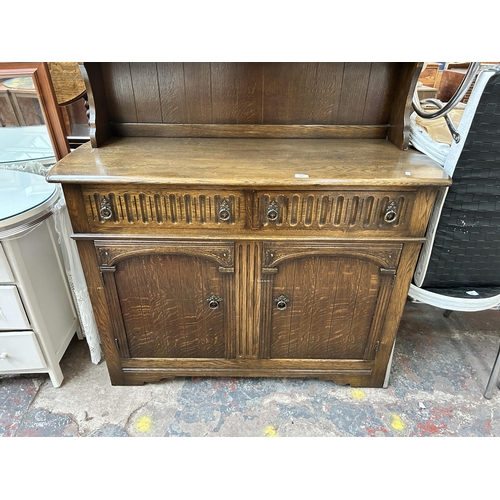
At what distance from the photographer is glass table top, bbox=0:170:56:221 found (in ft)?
3.79

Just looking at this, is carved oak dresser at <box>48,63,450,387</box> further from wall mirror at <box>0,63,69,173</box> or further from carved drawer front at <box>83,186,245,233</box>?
wall mirror at <box>0,63,69,173</box>

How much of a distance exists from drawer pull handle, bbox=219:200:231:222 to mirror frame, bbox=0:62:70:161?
0.80 meters

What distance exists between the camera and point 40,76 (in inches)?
51.3

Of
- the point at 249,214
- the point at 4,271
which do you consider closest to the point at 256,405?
the point at 249,214

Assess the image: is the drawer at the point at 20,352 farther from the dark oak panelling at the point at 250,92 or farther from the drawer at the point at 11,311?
the dark oak panelling at the point at 250,92

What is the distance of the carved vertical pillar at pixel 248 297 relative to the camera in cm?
114

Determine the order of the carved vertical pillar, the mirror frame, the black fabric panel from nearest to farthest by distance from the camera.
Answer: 1. the black fabric panel
2. the carved vertical pillar
3. the mirror frame

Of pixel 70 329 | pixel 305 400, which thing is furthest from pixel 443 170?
pixel 70 329

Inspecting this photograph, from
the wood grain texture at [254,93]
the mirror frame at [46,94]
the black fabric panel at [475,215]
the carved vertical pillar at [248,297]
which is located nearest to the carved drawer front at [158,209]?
the carved vertical pillar at [248,297]

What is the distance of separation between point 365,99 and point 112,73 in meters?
0.89

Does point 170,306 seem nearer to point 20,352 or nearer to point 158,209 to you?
point 158,209

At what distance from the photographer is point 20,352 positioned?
133cm

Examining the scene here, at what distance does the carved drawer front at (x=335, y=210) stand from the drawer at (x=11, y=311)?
33.5 inches

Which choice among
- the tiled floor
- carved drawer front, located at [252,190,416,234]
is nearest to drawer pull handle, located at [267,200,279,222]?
carved drawer front, located at [252,190,416,234]
